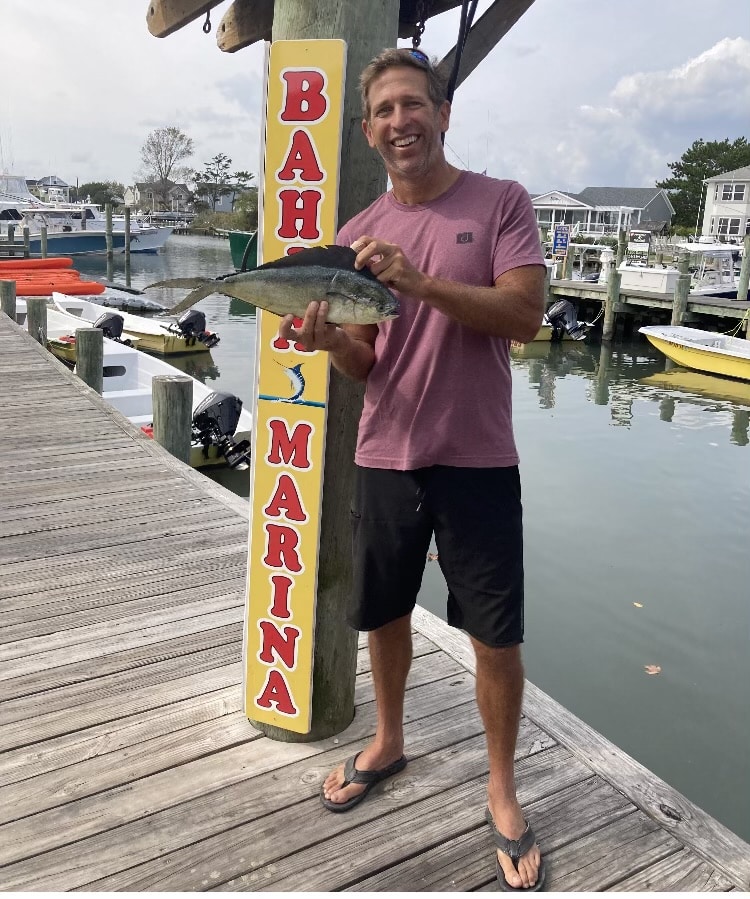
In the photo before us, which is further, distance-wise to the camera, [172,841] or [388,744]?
[388,744]

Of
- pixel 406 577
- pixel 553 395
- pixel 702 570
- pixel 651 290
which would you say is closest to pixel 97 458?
pixel 406 577

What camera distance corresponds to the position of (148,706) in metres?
2.61

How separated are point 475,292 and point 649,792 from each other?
1.63 metres

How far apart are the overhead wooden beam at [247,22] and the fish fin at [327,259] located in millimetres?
1219

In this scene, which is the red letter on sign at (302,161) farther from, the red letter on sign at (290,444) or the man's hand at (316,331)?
the red letter on sign at (290,444)

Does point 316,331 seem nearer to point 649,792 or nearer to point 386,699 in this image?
point 386,699

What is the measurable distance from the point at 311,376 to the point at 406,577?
66 centimetres

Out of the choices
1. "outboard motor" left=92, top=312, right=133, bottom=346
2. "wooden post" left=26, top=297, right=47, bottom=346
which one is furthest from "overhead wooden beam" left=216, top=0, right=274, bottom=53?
"outboard motor" left=92, top=312, right=133, bottom=346

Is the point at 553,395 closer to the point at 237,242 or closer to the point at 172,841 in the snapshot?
the point at 172,841

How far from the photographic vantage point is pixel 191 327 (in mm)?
15414

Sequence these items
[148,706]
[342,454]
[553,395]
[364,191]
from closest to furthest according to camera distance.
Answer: [364,191] → [342,454] → [148,706] → [553,395]

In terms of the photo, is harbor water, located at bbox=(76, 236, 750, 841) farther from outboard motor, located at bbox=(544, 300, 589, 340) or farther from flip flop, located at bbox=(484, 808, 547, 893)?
outboard motor, located at bbox=(544, 300, 589, 340)

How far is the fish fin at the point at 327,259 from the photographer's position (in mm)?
1619

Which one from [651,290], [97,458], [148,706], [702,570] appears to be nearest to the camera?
[148,706]
